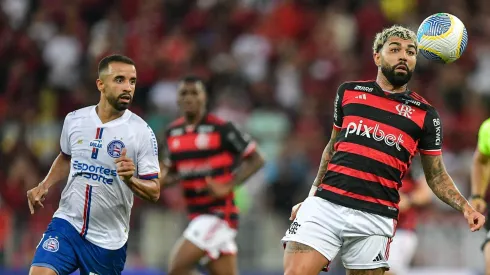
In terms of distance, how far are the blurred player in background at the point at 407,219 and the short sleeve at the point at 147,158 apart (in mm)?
4356

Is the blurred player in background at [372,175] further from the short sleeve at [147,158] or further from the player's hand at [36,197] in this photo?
the player's hand at [36,197]

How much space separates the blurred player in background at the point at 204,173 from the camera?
10391 millimetres

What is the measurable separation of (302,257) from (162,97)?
9.34 metres

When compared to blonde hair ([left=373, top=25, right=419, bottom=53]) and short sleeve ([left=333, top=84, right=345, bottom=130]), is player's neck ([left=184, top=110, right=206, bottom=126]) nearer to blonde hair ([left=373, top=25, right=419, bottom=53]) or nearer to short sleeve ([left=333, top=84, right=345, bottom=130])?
short sleeve ([left=333, top=84, right=345, bottom=130])

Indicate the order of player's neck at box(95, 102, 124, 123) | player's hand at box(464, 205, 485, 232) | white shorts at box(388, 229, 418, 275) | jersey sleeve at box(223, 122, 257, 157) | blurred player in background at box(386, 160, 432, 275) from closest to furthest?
player's hand at box(464, 205, 485, 232) < player's neck at box(95, 102, 124, 123) < jersey sleeve at box(223, 122, 257, 157) < blurred player in background at box(386, 160, 432, 275) < white shorts at box(388, 229, 418, 275)

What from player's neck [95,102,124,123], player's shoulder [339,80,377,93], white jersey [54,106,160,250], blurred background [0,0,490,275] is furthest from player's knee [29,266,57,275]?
blurred background [0,0,490,275]

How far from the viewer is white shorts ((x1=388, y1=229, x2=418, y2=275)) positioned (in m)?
11.5

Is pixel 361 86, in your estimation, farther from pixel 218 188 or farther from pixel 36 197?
pixel 218 188

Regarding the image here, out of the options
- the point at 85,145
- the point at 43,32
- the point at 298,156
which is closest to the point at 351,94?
the point at 85,145

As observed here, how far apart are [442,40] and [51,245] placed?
3250 millimetres

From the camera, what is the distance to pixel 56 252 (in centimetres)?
765

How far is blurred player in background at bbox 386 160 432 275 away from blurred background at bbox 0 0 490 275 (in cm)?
176

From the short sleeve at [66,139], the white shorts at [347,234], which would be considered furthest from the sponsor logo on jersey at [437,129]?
the short sleeve at [66,139]

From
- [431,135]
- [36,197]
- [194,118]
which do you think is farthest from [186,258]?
[431,135]
